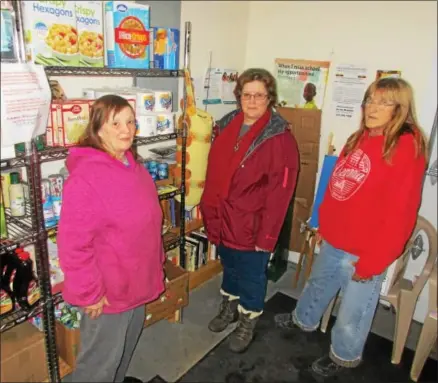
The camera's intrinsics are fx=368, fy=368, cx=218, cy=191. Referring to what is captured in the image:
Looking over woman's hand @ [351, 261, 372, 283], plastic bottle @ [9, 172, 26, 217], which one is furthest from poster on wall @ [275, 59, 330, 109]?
plastic bottle @ [9, 172, 26, 217]

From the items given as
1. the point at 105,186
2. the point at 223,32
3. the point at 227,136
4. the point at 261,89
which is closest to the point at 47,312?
the point at 105,186

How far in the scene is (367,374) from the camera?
172 cm

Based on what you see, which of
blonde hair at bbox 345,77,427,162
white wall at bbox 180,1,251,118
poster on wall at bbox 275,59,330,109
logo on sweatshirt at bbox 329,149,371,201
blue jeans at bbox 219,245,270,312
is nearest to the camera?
blonde hair at bbox 345,77,427,162

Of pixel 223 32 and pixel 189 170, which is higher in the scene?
pixel 223 32

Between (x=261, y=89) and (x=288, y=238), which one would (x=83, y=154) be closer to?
(x=261, y=89)

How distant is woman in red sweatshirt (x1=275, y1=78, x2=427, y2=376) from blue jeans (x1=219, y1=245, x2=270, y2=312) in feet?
0.81

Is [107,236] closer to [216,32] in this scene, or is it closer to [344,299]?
[344,299]

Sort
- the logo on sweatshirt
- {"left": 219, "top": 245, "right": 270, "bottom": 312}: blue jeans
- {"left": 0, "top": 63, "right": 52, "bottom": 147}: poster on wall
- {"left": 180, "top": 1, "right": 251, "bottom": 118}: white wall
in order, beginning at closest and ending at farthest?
{"left": 0, "top": 63, "right": 52, "bottom": 147}: poster on wall
the logo on sweatshirt
{"left": 219, "top": 245, "right": 270, "bottom": 312}: blue jeans
{"left": 180, "top": 1, "right": 251, "bottom": 118}: white wall

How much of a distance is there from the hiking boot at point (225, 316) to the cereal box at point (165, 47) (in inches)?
49.6

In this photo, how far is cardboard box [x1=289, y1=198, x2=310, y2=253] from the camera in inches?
97.4

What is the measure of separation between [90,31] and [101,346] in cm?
114

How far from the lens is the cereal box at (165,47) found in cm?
170

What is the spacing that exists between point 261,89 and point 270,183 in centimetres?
42

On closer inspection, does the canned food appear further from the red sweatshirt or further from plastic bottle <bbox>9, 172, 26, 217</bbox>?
the red sweatshirt
